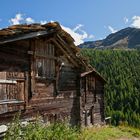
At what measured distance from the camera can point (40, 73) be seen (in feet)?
54.2

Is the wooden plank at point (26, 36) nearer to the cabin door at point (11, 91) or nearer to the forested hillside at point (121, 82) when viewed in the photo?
the cabin door at point (11, 91)

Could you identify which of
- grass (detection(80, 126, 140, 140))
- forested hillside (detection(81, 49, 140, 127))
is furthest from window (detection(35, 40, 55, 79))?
forested hillside (detection(81, 49, 140, 127))

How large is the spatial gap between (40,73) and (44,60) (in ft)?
2.22

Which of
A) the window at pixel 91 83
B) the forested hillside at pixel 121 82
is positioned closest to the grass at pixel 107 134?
the window at pixel 91 83

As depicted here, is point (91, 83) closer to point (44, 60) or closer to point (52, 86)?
point (52, 86)

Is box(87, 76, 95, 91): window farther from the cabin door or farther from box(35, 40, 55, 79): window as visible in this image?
the cabin door

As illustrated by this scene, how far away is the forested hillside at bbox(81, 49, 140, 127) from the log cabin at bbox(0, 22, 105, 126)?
7810 centimetres

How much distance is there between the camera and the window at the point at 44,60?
53.2 feet

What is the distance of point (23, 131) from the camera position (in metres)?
9.78

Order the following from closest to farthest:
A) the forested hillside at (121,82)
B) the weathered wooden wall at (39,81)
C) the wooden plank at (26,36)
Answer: the wooden plank at (26,36), the weathered wooden wall at (39,81), the forested hillside at (121,82)

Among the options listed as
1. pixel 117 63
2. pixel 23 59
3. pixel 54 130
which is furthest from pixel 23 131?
pixel 117 63

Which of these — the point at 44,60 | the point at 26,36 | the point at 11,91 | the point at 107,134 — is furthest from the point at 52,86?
the point at 107,134

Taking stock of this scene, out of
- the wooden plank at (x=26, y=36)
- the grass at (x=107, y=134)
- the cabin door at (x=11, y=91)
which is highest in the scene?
the wooden plank at (x=26, y=36)

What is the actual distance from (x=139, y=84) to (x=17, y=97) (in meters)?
133
